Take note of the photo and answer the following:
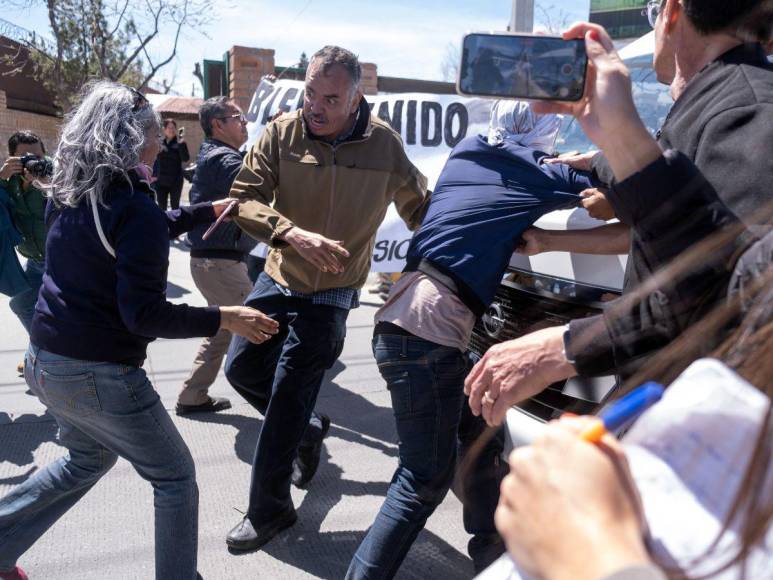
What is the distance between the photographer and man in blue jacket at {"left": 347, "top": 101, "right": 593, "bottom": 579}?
2.50 m

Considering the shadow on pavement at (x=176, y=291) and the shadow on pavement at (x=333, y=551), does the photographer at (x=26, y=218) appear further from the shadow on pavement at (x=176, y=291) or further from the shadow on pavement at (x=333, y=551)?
the shadow on pavement at (x=176, y=291)

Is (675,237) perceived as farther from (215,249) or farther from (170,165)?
(170,165)

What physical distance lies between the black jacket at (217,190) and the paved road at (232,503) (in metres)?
1.05

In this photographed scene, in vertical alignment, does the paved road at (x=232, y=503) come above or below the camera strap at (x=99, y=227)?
below

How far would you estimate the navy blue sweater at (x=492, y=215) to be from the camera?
249cm

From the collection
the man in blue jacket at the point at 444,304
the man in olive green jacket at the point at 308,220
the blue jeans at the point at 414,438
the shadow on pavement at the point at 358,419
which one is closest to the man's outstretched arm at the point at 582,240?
the man in blue jacket at the point at 444,304

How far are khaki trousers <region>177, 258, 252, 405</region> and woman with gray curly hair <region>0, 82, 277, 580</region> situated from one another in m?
2.10

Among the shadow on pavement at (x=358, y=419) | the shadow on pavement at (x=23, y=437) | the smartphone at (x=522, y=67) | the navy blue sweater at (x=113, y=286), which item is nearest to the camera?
the smartphone at (x=522, y=67)

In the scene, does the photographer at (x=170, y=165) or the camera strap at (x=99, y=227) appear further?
the photographer at (x=170, y=165)

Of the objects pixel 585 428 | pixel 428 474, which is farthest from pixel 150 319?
pixel 585 428

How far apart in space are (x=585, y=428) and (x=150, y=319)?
1.78 m

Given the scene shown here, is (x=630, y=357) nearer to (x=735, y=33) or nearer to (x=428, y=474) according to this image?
(x=735, y=33)

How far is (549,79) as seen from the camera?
1.44 meters

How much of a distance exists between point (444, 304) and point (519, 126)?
2.29 ft
